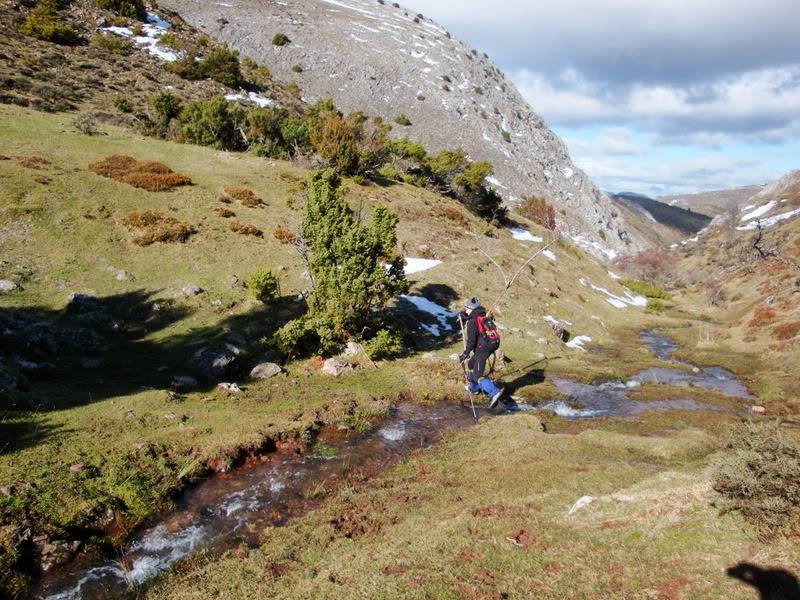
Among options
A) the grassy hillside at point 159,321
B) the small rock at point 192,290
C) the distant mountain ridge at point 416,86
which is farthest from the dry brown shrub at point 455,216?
the distant mountain ridge at point 416,86

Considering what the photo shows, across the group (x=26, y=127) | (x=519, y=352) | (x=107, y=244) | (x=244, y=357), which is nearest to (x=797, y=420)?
(x=519, y=352)

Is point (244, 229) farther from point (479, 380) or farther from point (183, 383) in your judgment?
point (479, 380)

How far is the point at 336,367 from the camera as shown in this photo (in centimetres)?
2080

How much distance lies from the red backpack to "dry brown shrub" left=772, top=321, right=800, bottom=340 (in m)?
30.9

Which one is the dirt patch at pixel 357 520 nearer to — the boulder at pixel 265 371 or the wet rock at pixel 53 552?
the wet rock at pixel 53 552

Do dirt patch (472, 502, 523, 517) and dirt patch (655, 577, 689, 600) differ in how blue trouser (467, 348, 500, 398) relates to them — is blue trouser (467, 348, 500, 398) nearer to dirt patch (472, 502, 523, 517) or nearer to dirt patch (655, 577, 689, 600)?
dirt patch (472, 502, 523, 517)

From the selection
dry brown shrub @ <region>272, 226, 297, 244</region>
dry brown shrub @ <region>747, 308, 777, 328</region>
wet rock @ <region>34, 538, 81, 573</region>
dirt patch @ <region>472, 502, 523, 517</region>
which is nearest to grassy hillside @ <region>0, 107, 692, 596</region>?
wet rock @ <region>34, 538, 81, 573</region>

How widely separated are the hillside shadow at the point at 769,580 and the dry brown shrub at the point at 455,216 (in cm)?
4414

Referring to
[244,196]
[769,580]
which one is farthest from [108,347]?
[769,580]

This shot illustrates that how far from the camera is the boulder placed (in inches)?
765

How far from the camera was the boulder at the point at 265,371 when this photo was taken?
63.7ft

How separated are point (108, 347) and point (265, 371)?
6999 millimetres

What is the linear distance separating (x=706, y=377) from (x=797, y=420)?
960 centimetres

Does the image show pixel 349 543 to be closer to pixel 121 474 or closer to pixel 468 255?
pixel 121 474
